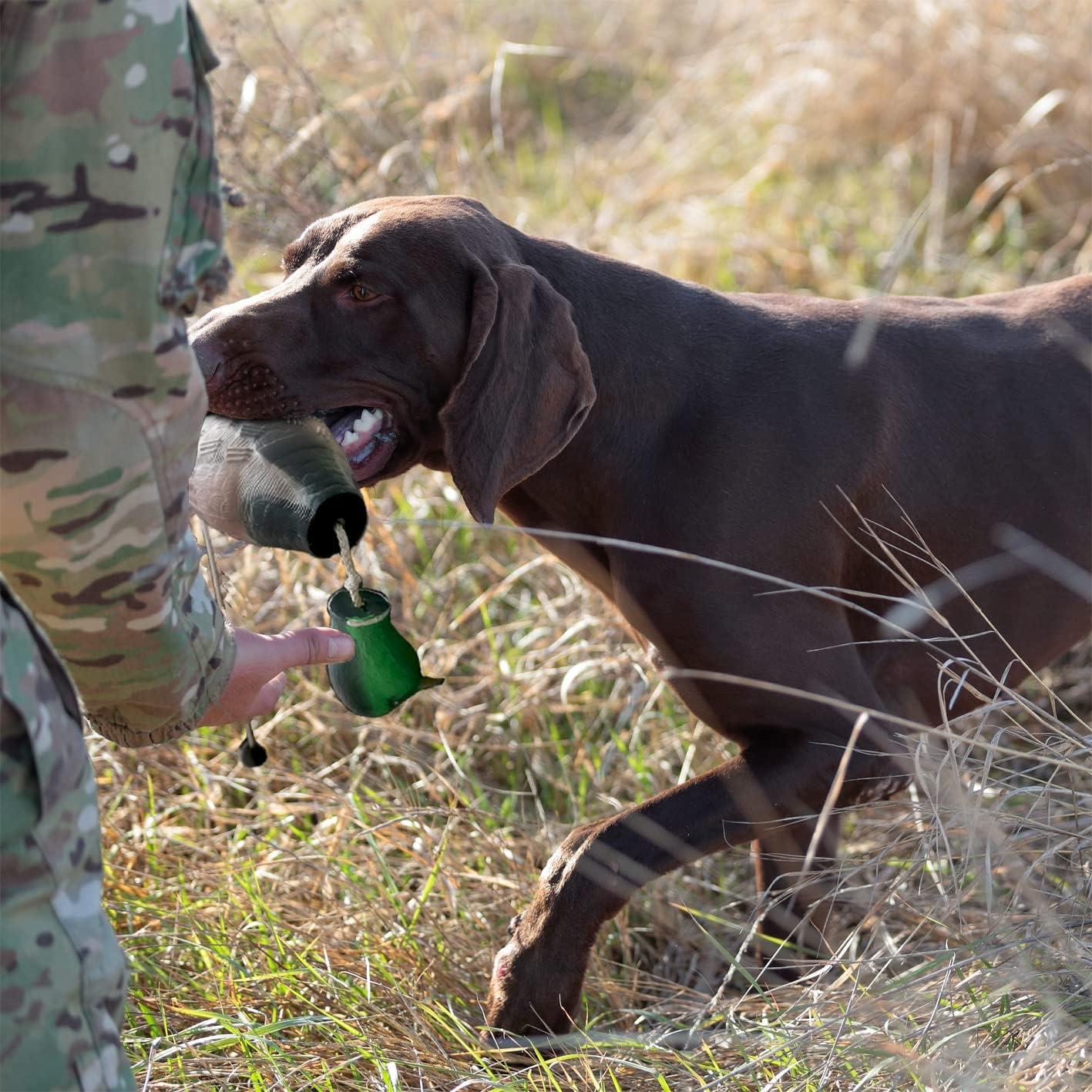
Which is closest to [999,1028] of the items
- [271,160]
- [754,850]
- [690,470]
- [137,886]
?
[754,850]

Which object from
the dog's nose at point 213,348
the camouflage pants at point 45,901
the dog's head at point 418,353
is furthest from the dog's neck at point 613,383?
the camouflage pants at point 45,901

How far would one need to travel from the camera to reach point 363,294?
2.83 metres

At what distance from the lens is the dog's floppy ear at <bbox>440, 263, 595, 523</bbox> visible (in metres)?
2.74

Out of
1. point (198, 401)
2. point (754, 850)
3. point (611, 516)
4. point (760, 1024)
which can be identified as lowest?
point (754, 850)

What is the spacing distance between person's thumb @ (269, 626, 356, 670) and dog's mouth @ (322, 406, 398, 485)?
27.6 inches

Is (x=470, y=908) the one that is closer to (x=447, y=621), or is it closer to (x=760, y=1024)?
(x=760, y=1024)

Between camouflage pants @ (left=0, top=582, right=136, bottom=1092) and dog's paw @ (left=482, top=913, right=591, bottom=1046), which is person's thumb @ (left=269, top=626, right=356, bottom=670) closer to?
camouflage pants @ (left=0, top=582, right=136, bottom=1092)

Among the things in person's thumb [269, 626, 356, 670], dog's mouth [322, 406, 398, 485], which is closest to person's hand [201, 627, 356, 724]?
person's thumb [269, 626, 356, 670]

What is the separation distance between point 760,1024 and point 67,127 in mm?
1771

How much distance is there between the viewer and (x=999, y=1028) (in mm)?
2305

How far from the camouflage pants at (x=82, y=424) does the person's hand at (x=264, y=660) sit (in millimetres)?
303

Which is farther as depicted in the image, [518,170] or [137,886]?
[518,170]

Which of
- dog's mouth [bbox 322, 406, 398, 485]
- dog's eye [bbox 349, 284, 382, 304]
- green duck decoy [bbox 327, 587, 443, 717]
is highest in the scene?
dog's eye [bbox 349, 284, 382, 304]

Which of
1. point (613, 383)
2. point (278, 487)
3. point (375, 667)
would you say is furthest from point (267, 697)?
point (613, 383)
